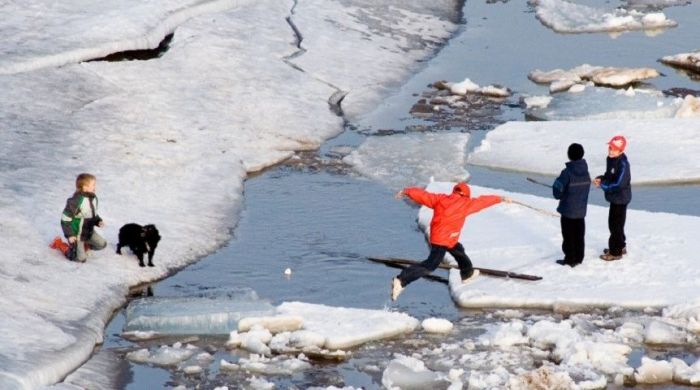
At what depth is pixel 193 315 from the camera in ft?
43.1

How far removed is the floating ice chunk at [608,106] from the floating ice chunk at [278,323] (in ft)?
33.7

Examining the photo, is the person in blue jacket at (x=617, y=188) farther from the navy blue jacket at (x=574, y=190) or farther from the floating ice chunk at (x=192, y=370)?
the floating ice chunk at (x=192, y=370)

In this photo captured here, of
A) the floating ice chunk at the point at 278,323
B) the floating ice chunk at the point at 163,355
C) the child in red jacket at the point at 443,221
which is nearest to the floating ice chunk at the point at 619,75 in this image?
the child in red jacket at the point at 443,221

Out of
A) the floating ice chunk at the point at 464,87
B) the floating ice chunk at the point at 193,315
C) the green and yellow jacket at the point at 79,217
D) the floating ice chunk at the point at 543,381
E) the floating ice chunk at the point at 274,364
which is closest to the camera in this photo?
the floating ice chunk at the point at 543,381

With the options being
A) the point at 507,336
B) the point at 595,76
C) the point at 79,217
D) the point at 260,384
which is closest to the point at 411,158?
the point at 595,76

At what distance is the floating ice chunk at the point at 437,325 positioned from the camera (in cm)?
1303

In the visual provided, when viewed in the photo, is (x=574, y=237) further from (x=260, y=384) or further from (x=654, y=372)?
(x=260, y=384)

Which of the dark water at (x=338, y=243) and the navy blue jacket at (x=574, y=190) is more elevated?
the navy blue jacket at (x=574, y=190)

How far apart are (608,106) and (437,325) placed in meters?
10.4

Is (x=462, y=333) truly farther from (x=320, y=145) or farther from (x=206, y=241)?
(x=320, y=145)

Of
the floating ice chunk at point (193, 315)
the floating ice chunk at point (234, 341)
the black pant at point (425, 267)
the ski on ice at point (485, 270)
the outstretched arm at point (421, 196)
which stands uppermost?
the outstretched arm at point (421, 196)

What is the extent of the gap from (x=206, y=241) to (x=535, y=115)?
8.31 metres

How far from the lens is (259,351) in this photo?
12.5 meters

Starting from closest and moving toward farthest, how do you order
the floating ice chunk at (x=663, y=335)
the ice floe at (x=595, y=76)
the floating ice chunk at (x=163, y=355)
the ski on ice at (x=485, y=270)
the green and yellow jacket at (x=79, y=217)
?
the floating ice chunk at (x=163, y=355), the floating ice chunk at (x=663, y=335), the ski on ice at (x=485, y=270), the green and yellow jacket at (x=79, y=217), the ice floe at (x=595, y=76)
